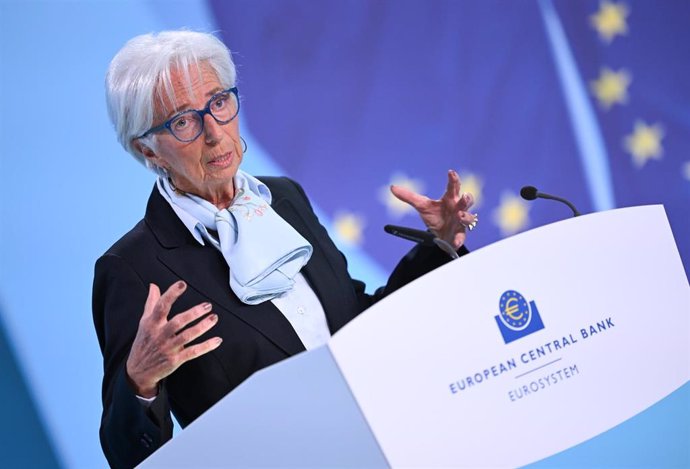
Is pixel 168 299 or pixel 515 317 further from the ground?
pixel 168 299

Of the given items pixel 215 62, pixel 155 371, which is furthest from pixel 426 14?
pixel 155 371

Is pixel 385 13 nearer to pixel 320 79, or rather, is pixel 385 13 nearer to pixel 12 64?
pixel 320 79

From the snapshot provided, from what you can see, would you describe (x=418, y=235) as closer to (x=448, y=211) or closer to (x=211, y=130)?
(x=448, y=211)

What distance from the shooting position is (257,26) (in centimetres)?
341

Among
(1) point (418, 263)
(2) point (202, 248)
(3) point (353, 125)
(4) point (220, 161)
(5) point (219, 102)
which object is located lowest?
(1) point (418, 263)

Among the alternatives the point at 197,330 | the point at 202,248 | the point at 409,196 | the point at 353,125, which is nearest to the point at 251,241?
the point at 202,248

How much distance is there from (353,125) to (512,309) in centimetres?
238

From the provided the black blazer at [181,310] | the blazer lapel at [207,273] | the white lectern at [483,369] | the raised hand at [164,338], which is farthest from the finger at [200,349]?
the blazer lapel at [207,273]

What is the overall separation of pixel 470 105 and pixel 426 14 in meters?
0.39

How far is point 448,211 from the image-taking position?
1.91 metres

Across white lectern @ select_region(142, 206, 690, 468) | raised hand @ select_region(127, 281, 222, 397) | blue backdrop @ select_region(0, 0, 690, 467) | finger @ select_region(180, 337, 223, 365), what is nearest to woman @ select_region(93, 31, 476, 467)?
raised hand @ select_region(127, 281, 222, 397)

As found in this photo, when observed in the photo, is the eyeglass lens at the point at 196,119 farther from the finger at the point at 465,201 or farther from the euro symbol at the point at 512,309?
the euro symbol at the point at 512,309

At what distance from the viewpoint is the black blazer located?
6.07 feet

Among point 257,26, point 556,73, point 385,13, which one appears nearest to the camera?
point 257,26
